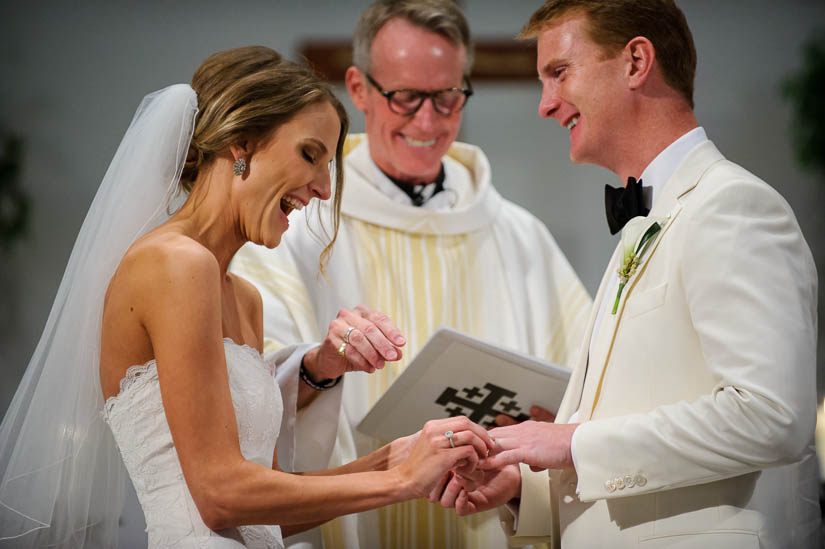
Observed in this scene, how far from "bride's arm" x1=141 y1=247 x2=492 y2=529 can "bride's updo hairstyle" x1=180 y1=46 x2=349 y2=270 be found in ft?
1.18

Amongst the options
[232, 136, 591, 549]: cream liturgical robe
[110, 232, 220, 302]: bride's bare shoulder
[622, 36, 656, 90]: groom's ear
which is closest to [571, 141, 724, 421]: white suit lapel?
[622, 36, 656, 90]: groom's ear

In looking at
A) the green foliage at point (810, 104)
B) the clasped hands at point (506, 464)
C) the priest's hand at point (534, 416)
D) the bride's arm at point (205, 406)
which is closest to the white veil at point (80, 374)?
the bride's arm at point (205, 406)

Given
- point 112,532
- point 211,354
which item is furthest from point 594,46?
point 112,532

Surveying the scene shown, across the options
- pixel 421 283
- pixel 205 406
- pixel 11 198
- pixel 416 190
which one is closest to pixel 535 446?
pixel 205 406

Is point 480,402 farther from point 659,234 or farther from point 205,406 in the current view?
point 205,406

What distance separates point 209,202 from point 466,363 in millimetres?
939

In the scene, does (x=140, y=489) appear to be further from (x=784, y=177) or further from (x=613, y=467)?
(x=784, y=177)

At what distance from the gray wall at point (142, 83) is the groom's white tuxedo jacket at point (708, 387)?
3341 millimetres

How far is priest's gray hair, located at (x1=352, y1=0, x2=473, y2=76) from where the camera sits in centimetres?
366

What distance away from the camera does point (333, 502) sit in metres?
Result: 2.01

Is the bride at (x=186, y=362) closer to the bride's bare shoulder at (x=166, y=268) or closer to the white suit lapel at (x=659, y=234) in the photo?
the bride's bare shoulder at (x=166, y=268)

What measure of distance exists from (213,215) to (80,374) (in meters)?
0.48

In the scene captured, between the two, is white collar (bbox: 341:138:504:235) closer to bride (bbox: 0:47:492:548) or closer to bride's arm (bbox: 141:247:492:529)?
bride (bbox: 0:47:492:548)

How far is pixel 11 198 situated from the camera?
16.4 feet
